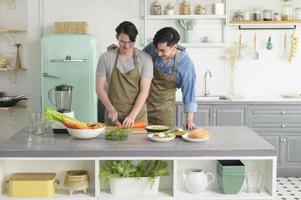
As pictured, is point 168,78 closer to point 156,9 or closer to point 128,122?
point 128,122

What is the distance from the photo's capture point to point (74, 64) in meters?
6.23

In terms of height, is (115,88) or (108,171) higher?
(115,88)

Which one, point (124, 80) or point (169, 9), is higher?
point (169, 9)

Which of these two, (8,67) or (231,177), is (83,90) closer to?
(8,67)

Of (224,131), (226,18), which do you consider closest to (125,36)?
(224,131)

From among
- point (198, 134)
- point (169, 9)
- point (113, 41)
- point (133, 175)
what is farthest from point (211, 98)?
point (133, 175)

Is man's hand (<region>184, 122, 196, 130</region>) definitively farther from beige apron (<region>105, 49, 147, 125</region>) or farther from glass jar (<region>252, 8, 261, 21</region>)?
glass jar (<region>252, 8, 261, 21</region>)

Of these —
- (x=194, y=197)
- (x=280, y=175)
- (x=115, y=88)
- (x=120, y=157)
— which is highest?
(x=115, y=88)

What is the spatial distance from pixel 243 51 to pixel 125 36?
3146 mm

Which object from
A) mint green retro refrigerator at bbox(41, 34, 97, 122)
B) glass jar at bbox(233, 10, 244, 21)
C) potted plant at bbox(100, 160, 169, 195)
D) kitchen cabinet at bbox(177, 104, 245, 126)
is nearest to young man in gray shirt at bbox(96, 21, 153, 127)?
potted plant at bbox(100, 160, 169, 195)

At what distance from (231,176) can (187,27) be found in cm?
355

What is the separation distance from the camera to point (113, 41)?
22.4ft

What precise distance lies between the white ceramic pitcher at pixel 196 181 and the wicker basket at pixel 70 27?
3366 mm

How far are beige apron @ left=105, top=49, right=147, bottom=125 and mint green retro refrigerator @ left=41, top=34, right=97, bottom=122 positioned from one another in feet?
5.58
